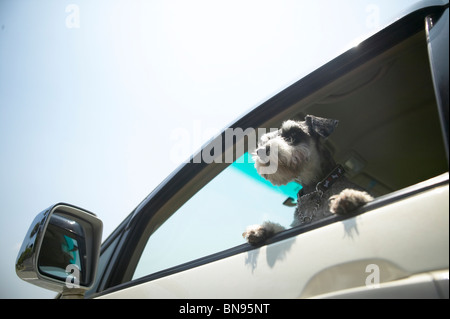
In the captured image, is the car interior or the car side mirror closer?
the car side mirror

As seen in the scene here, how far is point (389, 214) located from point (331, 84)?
1.10 metres

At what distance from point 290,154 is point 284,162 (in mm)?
111

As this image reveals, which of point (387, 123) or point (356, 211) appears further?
point (387, 123)

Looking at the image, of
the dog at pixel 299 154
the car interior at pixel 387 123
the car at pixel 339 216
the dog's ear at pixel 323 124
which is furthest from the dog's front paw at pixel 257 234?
the dog's ear at pixel 323 124

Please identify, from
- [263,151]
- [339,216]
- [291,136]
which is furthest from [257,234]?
[291,136]

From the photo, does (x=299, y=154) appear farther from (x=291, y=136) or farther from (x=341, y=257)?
(x=341, y=257)

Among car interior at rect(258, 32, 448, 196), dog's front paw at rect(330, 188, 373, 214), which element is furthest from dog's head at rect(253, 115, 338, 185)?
dog's front paw at rect(330, 188, 373, 214)

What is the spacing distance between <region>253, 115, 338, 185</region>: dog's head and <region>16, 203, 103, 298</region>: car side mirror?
1835mm

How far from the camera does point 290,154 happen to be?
3789mm

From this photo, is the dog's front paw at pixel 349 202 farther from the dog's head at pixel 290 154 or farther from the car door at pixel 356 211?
the dog's head at pixel 290 154

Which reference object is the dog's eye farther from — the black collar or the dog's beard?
the black collar

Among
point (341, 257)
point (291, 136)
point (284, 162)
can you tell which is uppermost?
point (291, 136)

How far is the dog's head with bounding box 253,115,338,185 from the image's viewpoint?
364cm
